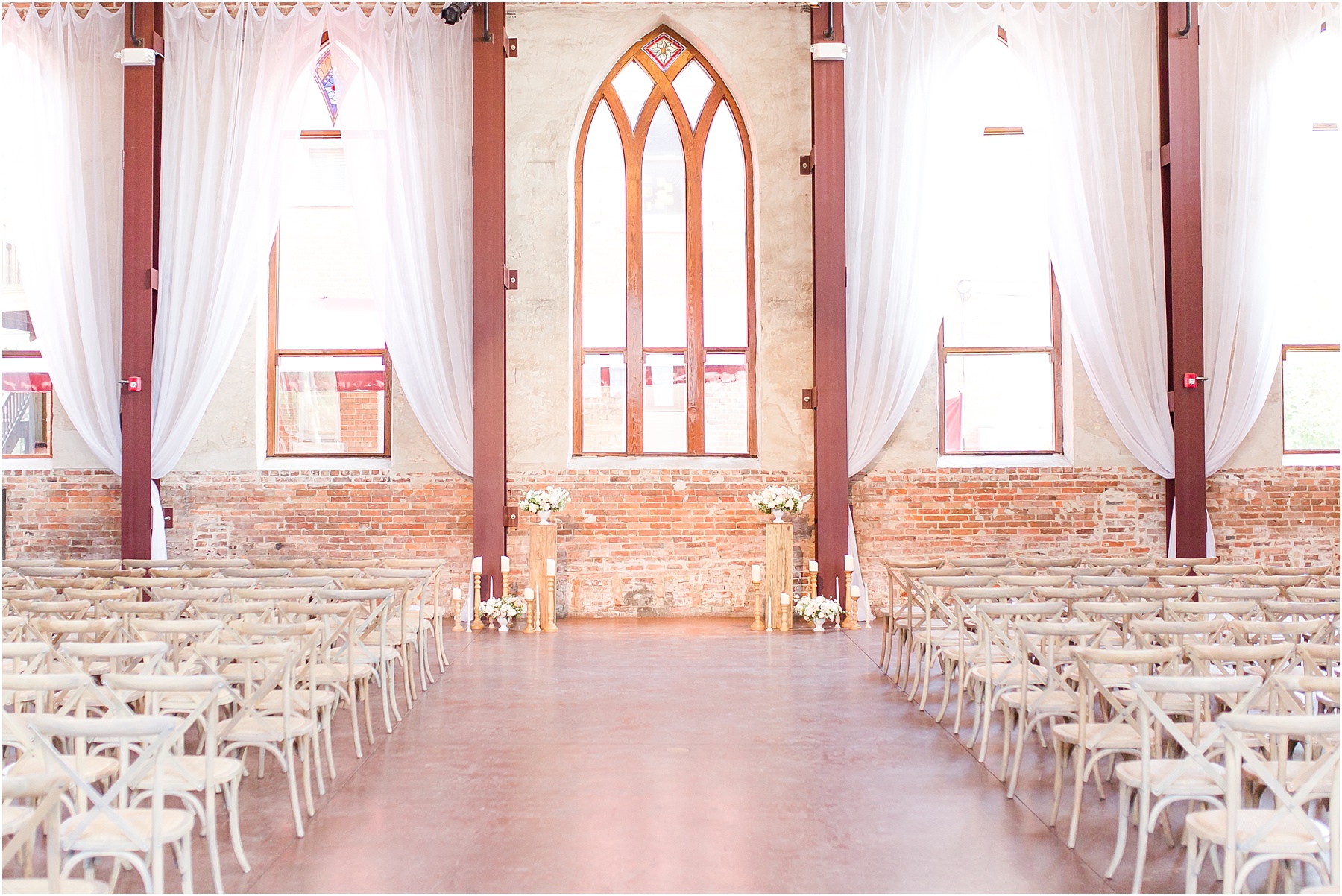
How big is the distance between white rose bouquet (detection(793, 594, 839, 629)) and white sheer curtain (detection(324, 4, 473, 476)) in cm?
370

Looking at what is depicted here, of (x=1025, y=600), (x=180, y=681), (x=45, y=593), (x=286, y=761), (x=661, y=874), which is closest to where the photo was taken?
(x=180, y=681)

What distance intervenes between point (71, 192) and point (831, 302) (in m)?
7.92

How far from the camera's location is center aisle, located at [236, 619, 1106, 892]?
379 cm

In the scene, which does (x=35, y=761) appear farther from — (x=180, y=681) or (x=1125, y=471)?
(x=1125, y=471)

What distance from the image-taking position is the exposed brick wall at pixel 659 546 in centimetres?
1057

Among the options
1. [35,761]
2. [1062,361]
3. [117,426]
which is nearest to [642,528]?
[1062,361]

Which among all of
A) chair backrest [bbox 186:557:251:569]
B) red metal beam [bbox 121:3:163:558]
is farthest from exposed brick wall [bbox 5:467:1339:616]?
chair backrest [bbox 186:557:251:569]

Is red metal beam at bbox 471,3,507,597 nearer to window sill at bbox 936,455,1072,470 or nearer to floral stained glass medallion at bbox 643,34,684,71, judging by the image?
floral stained glass medallion at bbox 643,34,684,71

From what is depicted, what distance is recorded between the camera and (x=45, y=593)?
6035 mm

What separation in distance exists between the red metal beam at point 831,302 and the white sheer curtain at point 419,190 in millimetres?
3622

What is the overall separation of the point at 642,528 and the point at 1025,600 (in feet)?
16.0

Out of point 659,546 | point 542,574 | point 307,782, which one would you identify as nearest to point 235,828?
point 307,782

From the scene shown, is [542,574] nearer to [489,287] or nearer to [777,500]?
[777,500]

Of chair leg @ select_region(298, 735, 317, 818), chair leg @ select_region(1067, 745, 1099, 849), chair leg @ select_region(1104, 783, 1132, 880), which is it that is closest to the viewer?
chair leg @ select_region(1104, 783, 1132, 880)
